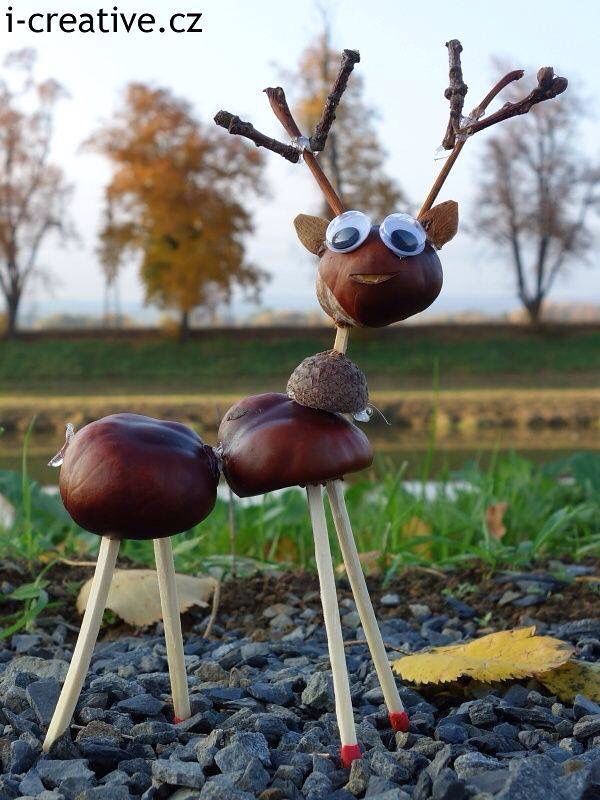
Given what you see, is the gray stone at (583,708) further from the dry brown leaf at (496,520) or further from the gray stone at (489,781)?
the dry brown leaf at (496,520)

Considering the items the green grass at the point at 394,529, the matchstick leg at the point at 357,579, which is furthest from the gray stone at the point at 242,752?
the green grass at the point at 394,529

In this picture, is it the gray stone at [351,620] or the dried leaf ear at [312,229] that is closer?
the dried leaf ear at [312,229]

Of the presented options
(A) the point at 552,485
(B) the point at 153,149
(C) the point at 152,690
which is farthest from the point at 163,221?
(C) the point at 152,690

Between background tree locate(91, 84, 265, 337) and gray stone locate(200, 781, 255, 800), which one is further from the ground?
background tree locate(91, 84, 265, 337)

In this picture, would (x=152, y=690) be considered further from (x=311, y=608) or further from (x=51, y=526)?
(x=51, y=526)

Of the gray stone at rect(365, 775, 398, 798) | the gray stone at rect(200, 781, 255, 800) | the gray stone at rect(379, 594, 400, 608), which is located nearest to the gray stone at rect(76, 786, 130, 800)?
the gray stone at rect(200, 781, 255, 800)

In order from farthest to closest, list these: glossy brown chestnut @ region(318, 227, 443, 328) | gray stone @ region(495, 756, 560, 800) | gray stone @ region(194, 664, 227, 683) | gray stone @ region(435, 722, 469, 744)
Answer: gray stone @ region(194, 664, 227, 683) → gray stone @ region(435, 722, 469, 744) → glossy brown chestnut @ region(318, 227, 443, 328) → gray stone @ region(495, 756, 560, 800)

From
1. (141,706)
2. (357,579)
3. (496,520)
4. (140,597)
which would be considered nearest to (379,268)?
(357,579)

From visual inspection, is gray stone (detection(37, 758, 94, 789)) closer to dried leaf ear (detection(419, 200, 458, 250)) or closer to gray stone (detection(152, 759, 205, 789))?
gray stone (detection(152, 759, 205, 789))
